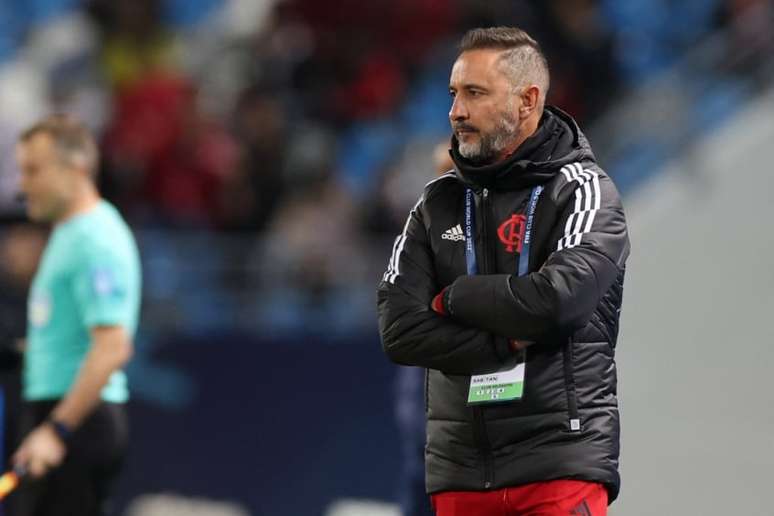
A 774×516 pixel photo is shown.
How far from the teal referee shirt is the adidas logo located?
2101 millimetres

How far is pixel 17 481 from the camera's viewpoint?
19.5 feet

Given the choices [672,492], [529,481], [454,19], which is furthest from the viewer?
[454,19]

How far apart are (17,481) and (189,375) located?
309cm

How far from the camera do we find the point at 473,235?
4.18 m

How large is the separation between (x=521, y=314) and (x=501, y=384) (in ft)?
0.64

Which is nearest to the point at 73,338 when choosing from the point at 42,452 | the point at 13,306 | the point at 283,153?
the point at 42,452

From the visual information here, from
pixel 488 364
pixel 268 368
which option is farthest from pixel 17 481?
pixel 268 368

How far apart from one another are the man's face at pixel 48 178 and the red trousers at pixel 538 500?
266 centimetres

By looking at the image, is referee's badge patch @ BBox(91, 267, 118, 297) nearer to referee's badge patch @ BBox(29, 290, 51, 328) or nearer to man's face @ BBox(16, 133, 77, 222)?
referee's badge patch @ BBox(29, 290, 51, 328)

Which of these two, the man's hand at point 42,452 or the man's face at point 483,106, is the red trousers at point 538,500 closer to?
the man's face at point 483,106

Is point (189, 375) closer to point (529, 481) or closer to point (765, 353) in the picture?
point (765, 353)

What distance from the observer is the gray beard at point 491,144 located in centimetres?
416

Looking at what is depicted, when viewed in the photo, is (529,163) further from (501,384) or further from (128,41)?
(128,41)

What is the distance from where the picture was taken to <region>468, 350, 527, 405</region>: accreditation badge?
401 cm
